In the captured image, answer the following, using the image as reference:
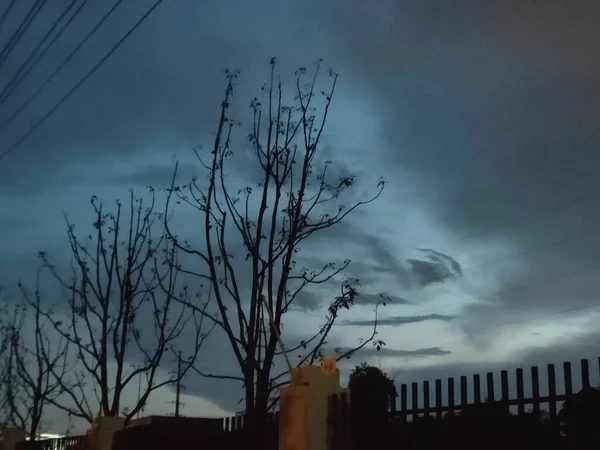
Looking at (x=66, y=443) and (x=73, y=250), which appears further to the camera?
(x=73, y=250)

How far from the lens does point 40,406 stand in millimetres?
30891

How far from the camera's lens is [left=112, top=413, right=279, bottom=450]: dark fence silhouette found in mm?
9469

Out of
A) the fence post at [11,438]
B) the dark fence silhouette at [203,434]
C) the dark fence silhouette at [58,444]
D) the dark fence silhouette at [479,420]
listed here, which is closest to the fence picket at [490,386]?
the dark fence silhouette at [479,420]

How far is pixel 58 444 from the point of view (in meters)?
18.9

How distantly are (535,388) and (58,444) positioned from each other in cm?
1560

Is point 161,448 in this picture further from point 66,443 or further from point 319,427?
point 66,443

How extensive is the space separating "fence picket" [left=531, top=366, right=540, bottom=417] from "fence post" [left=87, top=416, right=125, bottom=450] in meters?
10.9

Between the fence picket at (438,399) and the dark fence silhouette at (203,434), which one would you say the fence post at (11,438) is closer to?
the dark fence silhouette at (203,434)

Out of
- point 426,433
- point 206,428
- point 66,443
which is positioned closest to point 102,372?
point 66,443

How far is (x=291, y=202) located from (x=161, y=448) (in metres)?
4.69

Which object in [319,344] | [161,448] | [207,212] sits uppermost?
[207,212]

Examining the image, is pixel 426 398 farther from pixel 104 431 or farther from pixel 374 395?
pixel 104 431

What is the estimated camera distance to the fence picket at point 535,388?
5730 millimetres

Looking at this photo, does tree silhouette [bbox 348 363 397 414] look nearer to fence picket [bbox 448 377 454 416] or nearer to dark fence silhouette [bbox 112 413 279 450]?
fence picket [bbox 448 377 454 416]
